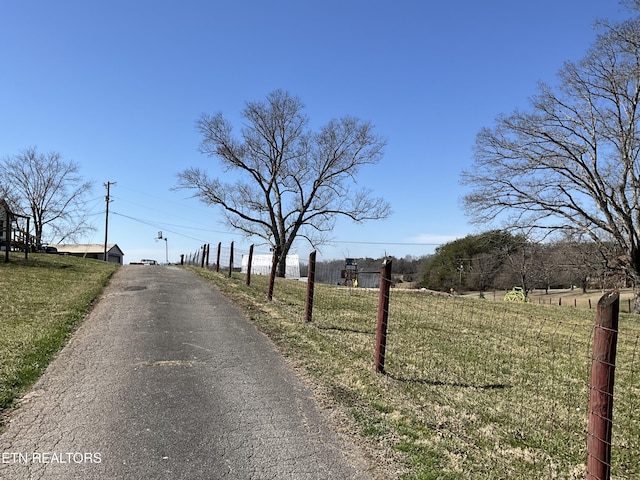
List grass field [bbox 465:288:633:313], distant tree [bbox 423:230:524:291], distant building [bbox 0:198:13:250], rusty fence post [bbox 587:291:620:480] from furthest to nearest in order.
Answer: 1. distant tree [bbox 423:230:524:291]
2. grass field [bbox 465:288:633:313]
3. distant building [bbox 0:198:13:250]
4. rusty fence post [bbox 587:291:620:480]

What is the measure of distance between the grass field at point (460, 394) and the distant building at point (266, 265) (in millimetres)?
38633

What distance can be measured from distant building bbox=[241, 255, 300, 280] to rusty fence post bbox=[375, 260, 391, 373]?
135 ft

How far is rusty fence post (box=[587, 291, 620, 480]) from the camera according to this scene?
10.1 feet

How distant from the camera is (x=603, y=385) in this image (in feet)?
10.2

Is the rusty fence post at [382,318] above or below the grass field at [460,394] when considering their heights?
above

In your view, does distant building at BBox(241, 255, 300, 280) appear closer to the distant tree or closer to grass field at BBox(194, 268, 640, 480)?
the distant tree

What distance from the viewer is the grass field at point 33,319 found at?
5171 millimetres

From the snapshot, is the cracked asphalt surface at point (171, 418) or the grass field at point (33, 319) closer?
the cracked asphalt surface at point (171, 418)

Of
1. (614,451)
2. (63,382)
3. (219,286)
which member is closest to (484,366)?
(614,451)

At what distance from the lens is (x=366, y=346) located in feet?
24.2

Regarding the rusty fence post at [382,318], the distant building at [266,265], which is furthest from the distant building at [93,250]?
the rusty fence post at [382,318]

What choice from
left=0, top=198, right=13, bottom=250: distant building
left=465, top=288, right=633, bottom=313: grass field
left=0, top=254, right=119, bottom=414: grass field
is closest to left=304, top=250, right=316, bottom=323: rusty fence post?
left=0, top=254, right=119, bottom=414: grass field

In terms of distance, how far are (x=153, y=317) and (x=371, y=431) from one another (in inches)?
230

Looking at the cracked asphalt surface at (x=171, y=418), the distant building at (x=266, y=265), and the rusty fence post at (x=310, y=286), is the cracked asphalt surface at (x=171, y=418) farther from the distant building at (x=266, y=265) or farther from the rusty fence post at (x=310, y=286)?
the distant building at (x=266, y=265)
